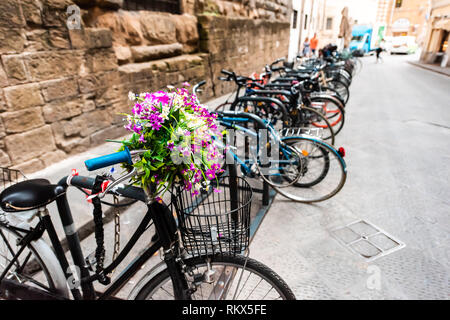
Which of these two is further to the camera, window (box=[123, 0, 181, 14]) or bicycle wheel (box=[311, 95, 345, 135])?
window (box=[123, 0, 181, 14])

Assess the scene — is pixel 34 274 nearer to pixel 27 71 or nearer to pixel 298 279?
pixel 298 279

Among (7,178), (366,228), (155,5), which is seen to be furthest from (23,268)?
(155,5)

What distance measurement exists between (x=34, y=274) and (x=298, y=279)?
6.63ft

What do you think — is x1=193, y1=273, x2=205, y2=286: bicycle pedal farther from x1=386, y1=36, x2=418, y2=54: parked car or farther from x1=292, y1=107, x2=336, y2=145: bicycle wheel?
x1=386, y1=36, x2=418, y2=54: parked car

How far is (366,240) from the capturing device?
263cm

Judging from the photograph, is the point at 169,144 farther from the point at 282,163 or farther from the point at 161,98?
the point at 282,163

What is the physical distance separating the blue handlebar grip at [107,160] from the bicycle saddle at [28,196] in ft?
1.53

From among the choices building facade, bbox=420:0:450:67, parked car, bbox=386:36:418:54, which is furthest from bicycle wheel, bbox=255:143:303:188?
parked car, bbox=386:36:418:54

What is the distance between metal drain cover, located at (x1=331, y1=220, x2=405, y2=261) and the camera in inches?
97.7

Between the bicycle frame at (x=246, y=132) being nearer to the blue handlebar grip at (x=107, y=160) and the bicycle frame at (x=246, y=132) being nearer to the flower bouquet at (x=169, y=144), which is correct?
the flower bouquet at (x=169, y=144)

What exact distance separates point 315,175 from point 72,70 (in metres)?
3.42

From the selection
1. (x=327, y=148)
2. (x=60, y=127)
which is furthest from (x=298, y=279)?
(x=60, y=127)

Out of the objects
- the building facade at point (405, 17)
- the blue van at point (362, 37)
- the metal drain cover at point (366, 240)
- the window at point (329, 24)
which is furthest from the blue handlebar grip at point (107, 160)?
the building facade at point (405, 17)

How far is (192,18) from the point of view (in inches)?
249
